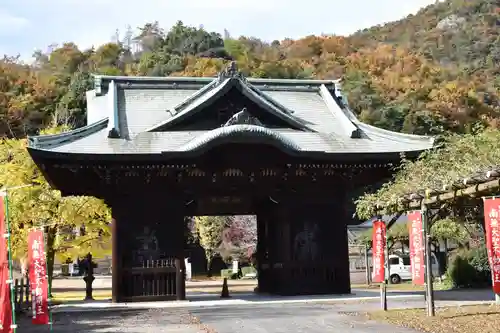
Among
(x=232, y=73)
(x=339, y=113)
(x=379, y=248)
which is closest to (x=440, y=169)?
(x=379, y=248)

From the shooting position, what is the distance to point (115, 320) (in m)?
15.6

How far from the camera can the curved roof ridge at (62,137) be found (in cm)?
1867

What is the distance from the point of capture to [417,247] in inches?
560

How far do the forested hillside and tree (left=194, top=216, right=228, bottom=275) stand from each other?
13.0m

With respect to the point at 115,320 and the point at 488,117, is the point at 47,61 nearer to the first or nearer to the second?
the point at 488,117

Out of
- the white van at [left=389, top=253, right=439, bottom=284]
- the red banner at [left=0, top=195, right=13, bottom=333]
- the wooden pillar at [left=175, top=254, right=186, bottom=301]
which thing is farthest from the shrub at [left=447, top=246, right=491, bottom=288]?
the red banner at [left=0, top=195, right=13, bottom=333]

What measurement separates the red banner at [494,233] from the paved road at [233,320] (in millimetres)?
1906

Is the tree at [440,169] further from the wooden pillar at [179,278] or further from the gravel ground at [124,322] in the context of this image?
the wooden pillar at [179,278]

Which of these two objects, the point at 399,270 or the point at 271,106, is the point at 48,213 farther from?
the point at 399,270

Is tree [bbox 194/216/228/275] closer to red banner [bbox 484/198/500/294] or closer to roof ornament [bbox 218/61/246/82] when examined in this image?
roof ornament [bbox 218/61/246/82]

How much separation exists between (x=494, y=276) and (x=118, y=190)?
40.8 feet

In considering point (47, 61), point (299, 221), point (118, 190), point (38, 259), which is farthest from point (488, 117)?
point (47, 61)

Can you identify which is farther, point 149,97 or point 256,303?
point 149,97

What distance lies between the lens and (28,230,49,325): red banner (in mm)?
14031
